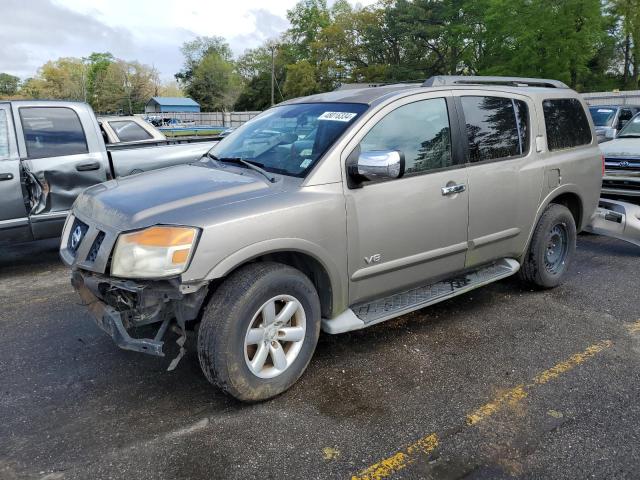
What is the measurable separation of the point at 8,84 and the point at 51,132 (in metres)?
135

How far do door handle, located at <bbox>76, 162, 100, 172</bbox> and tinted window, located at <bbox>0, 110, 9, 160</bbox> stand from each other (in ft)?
2.26

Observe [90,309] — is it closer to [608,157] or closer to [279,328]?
[279,328]

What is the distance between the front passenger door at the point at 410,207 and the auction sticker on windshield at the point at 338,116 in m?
0.15

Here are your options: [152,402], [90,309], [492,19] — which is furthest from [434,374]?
[492,19]

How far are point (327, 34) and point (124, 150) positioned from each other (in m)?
58.6

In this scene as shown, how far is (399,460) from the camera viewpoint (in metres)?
2.52

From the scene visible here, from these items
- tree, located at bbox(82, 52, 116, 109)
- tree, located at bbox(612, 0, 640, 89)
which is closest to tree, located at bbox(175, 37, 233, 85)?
tree, located at bbox(82, 52, 116, 109)

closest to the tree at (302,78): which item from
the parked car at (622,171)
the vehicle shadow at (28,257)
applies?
the parked car at (622,171)

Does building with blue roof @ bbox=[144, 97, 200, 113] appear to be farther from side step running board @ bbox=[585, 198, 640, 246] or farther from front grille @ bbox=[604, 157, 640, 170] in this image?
side step running board @ bbox=[585, 198, 640, 246]

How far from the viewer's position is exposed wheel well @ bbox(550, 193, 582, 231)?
4.88m

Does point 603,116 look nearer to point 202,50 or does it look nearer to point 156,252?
point 156,252

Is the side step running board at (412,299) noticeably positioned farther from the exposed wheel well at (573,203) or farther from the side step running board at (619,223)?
the side step running board at (619,223)

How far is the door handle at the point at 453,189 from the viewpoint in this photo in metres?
3.68

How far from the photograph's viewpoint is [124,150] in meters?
6.38
